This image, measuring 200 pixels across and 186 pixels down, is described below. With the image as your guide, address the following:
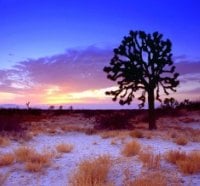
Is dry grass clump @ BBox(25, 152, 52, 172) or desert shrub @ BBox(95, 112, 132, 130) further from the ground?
desert shrub @ BBox(95, 112, 132, 130)

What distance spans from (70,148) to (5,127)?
807cm

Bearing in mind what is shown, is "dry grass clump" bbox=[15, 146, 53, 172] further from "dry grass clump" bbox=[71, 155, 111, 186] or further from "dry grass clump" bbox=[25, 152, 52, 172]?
"dry grass clump" bbox=[71, 155, 111, 186]

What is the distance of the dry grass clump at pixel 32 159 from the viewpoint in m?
10.7

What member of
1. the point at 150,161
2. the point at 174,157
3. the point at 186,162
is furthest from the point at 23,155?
the point at 186,162

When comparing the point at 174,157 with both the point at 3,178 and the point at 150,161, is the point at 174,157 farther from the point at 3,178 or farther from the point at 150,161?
the point at 3,178

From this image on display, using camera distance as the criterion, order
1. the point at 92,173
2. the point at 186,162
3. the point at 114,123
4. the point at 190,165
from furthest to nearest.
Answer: the point at 114,123, the point at 186,162, the point at 190,165, the point at 92,173

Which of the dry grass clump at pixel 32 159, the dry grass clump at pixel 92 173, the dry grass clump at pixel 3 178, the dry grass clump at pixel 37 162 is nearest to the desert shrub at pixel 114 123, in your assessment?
the dry grass clump at pixel 32 159

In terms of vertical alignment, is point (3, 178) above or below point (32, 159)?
below

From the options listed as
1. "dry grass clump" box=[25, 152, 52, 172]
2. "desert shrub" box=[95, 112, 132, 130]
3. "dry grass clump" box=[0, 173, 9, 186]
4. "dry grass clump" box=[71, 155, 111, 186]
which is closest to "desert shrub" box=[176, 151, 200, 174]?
"dry grass clump" box=[71, 155, 111, 186]

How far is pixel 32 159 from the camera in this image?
38.3 feet

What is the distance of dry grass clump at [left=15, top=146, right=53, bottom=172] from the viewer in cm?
1069

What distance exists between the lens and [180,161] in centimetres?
1070

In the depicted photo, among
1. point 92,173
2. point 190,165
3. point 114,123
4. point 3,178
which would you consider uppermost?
point 114,123

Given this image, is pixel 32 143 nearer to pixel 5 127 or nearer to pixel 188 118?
pixel 5 127
